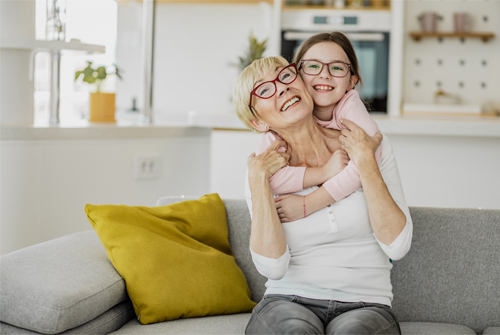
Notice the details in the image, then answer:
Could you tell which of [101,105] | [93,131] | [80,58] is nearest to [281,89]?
[93,131]

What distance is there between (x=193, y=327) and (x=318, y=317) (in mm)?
362

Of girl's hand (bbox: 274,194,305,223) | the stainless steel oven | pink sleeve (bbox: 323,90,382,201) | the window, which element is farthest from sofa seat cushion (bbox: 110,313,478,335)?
the window

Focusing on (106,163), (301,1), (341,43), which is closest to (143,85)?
(106,163)

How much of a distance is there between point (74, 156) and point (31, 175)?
23 centimetres

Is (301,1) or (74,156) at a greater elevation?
(301,1)

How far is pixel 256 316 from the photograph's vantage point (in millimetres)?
1425

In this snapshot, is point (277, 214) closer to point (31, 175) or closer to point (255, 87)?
point (255, 87)

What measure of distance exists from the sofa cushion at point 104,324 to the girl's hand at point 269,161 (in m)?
0.57

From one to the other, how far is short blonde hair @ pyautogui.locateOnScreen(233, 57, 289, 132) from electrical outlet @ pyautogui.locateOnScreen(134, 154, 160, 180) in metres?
1.51

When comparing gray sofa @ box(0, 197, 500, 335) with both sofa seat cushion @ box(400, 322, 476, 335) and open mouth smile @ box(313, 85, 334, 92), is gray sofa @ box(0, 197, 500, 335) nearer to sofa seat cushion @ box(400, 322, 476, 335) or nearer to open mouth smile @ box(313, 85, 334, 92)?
sofa seat cushion @ box(400, 322, 476, 335)

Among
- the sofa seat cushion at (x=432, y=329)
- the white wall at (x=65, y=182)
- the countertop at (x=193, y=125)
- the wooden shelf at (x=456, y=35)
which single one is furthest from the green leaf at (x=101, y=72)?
the wooden shelf at (x=456, y=35)

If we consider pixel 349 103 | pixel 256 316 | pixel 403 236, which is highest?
pixel 349 103

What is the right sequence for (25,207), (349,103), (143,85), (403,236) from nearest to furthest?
(403,236), (349,103), (25,207), (143,85)

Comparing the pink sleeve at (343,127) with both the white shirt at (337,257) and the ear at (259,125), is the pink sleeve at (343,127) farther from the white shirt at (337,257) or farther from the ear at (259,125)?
the ear at (259,125)
